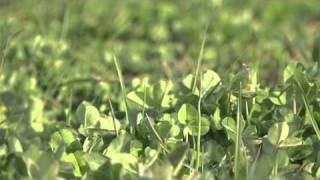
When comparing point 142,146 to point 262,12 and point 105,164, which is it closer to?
point 105,164

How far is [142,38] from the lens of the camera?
4.21 m

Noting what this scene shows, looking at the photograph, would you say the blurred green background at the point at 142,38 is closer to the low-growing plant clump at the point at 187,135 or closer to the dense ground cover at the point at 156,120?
the dense ground cover at the point at 156,120

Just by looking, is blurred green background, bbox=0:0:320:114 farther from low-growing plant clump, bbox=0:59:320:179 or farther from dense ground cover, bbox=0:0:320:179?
low-growing plant clump, bbox=0:59:320:179

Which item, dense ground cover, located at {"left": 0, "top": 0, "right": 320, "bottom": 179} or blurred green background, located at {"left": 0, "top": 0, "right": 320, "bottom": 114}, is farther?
blurred green background, located at {"left": 0, "top": 0, "right": 320, "bottom": 114}

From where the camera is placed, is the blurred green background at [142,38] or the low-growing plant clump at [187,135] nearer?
the low-growing plant clump at [187,135]

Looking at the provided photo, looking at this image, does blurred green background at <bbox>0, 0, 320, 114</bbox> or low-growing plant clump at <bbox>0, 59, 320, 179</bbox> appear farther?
blurred green background at <bbox>0, 0, 320, 114</bbox>

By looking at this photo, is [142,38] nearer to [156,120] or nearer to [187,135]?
[156,120]

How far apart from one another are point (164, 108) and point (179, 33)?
210 cm

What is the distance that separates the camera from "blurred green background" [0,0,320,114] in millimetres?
2967

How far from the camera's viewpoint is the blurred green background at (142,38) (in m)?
2.97

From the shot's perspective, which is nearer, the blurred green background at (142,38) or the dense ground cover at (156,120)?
the dense ground cover at (156,120)

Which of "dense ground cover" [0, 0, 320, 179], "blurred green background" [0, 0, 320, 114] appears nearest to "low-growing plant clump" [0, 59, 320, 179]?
"dense ground cover" [0, 0, 320, 179]

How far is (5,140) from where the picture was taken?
1914 millimetres

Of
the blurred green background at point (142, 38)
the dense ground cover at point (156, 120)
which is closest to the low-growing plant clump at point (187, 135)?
the dense ground cover at point (156, 120)
